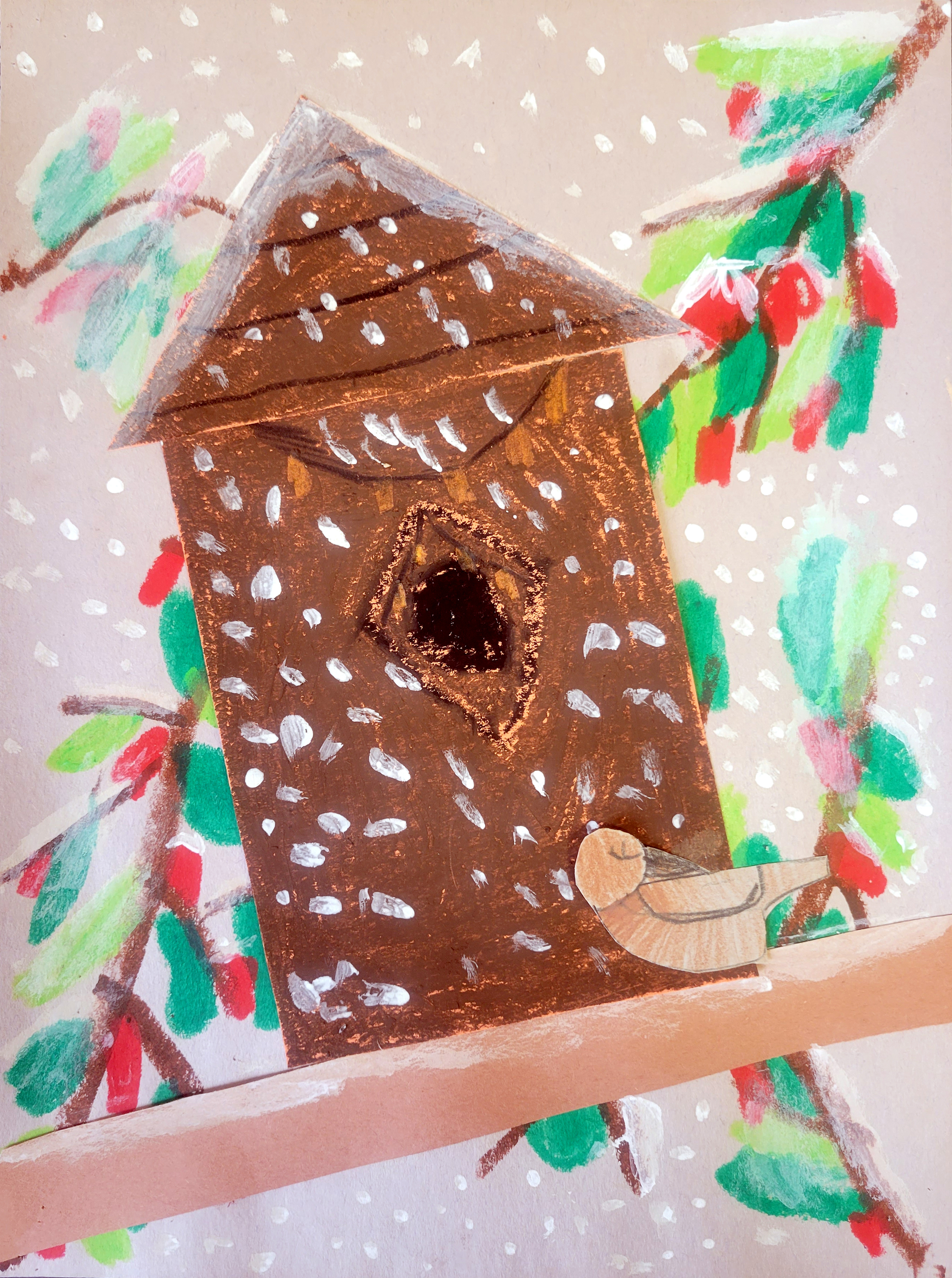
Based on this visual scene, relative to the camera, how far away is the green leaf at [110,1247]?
2.25 feet

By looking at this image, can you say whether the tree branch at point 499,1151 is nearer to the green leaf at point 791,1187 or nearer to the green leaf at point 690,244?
the green leaf at point 791,1187

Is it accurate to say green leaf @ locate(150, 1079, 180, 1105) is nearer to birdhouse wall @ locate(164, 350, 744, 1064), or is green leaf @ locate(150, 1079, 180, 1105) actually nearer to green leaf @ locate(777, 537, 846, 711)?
birdhouse wall @ locate(164, 350, 744, 1064)

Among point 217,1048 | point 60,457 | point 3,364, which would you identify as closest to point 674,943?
point 217,1048

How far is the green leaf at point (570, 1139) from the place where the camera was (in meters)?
0.69

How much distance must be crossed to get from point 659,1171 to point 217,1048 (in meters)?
0.46

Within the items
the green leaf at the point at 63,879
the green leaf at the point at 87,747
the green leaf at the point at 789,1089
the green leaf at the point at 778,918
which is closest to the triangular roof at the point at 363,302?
the green leaf at the point at 87,747

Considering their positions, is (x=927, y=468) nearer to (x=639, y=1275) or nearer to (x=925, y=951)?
(x=925, y=951)

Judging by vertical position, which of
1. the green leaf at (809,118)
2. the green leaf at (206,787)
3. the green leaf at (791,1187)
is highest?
the green leaf at (809,118)

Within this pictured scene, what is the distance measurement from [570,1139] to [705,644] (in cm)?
52

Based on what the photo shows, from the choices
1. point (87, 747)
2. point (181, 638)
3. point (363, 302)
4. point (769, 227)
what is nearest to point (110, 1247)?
point (87, 747)

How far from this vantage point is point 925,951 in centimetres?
67

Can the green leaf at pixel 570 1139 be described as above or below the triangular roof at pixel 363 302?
below

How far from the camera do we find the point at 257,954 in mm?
682

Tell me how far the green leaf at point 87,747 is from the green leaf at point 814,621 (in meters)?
0.68
